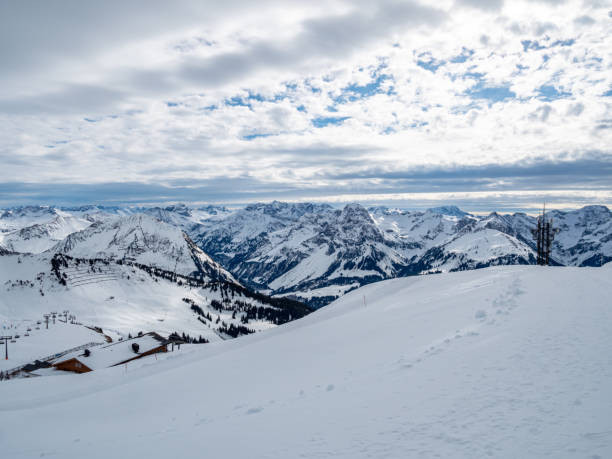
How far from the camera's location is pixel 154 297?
19938 centimetres

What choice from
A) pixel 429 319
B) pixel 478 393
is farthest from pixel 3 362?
pixel 478 393

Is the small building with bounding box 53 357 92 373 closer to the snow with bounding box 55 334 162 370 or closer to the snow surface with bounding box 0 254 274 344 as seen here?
the snow with bounding box 55 334 162 370

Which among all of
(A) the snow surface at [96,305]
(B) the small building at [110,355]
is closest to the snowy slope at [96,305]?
(A) the snow surface at [96,305]

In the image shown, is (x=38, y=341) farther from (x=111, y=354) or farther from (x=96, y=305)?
(x=96, y=305)

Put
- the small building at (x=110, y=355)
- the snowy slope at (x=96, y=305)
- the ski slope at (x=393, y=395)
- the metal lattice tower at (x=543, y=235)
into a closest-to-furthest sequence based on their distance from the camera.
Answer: the ski slope at (x=393, y=395) → the metal lattice tower at (x=543, y=235) → the small building at (x=110, y=355) → the snowy slope at (x=96, y=305)

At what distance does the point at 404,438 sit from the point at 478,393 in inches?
128

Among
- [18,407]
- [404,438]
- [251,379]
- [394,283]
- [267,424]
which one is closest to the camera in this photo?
[404,438]

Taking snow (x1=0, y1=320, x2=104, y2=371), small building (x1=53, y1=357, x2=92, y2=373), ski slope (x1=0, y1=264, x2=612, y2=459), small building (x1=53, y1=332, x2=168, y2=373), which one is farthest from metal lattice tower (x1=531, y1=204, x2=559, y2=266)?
snow (x1=0, y1=320, x2=104, y2=371)

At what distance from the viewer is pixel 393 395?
39.1ft

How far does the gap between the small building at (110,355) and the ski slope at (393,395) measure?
43.4 meters

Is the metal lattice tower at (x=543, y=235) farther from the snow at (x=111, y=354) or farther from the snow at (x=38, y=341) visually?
Result: the snow at (x=38, y=341)

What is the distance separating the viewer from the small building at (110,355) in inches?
2315

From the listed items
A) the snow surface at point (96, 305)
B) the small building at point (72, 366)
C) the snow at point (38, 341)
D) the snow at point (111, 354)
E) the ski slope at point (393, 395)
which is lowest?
the snow surface at point (96, 305)

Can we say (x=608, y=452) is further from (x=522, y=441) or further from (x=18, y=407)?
(x=18, y=407)
